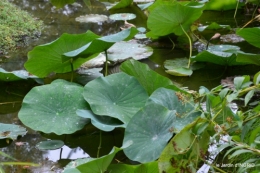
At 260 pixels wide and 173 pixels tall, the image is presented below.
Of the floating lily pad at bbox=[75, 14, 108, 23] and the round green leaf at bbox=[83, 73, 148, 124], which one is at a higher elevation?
the round green leaf at bbox=[83, 73, 148, 124]

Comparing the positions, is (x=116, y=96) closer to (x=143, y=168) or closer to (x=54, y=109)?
(x=54, y=109)

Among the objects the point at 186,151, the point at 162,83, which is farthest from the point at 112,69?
the point at 186,151

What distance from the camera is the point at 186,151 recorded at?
1403 mm

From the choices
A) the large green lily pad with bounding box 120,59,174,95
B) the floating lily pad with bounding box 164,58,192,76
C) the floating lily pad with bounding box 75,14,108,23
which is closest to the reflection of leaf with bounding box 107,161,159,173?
the large green lily pad with bounding box 120,59,174,95

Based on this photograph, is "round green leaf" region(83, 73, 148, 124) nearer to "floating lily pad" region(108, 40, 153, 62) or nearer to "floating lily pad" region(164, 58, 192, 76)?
"floating lily pad" region(164, 58, 192, 76)

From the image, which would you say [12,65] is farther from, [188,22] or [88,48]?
[188,22]

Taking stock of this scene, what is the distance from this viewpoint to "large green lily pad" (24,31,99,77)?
2.13 metres

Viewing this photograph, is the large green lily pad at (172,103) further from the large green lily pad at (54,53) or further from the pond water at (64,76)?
the large green lily pad at (54,53)

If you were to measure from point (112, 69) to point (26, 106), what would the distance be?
96 centimetres

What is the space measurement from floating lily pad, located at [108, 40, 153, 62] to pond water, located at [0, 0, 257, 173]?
0.22ft

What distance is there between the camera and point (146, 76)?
6.72 feet

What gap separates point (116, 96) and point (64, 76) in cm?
78

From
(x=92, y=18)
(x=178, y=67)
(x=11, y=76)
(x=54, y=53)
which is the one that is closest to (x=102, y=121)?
(x=54, y=53)

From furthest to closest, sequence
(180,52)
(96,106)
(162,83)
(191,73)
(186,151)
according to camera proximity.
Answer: (180,52)
(191,73)
(162,83)
(96,106)
(186,151)
